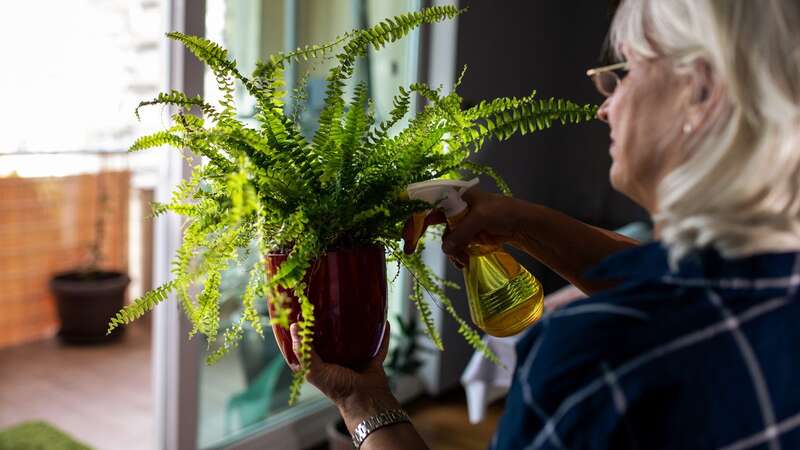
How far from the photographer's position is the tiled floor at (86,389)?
3.40m

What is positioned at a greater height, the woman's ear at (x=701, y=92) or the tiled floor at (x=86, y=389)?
the woman's ear at (x=701, y=92)

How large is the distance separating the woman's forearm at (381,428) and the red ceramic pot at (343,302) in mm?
53

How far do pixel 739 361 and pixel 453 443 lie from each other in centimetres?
271

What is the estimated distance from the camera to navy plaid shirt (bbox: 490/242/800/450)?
71 centimetres

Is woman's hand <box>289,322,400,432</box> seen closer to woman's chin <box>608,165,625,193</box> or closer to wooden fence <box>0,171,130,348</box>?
woman's chin <box>608,165,625,193</box>

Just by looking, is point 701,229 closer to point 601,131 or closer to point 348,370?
point 348,370

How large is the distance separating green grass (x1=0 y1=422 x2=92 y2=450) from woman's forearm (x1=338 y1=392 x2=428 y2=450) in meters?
2.49

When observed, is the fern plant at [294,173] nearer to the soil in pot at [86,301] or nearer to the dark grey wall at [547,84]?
the dark grey wall at [547,84]

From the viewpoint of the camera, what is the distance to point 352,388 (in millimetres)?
1063

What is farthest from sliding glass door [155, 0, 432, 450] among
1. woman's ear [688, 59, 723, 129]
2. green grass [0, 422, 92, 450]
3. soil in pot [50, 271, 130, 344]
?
soil in pot [50, 271, 130, 344]

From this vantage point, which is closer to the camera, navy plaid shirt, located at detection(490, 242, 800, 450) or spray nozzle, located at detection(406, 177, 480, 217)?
navy plaid shirt, located at detection(490, 242, 800, 450)

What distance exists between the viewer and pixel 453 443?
331 cm

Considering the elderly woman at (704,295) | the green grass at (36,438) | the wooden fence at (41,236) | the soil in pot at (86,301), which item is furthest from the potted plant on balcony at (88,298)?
the elderly woman at (704,295)

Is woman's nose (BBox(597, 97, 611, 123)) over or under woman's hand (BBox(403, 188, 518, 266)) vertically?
over
